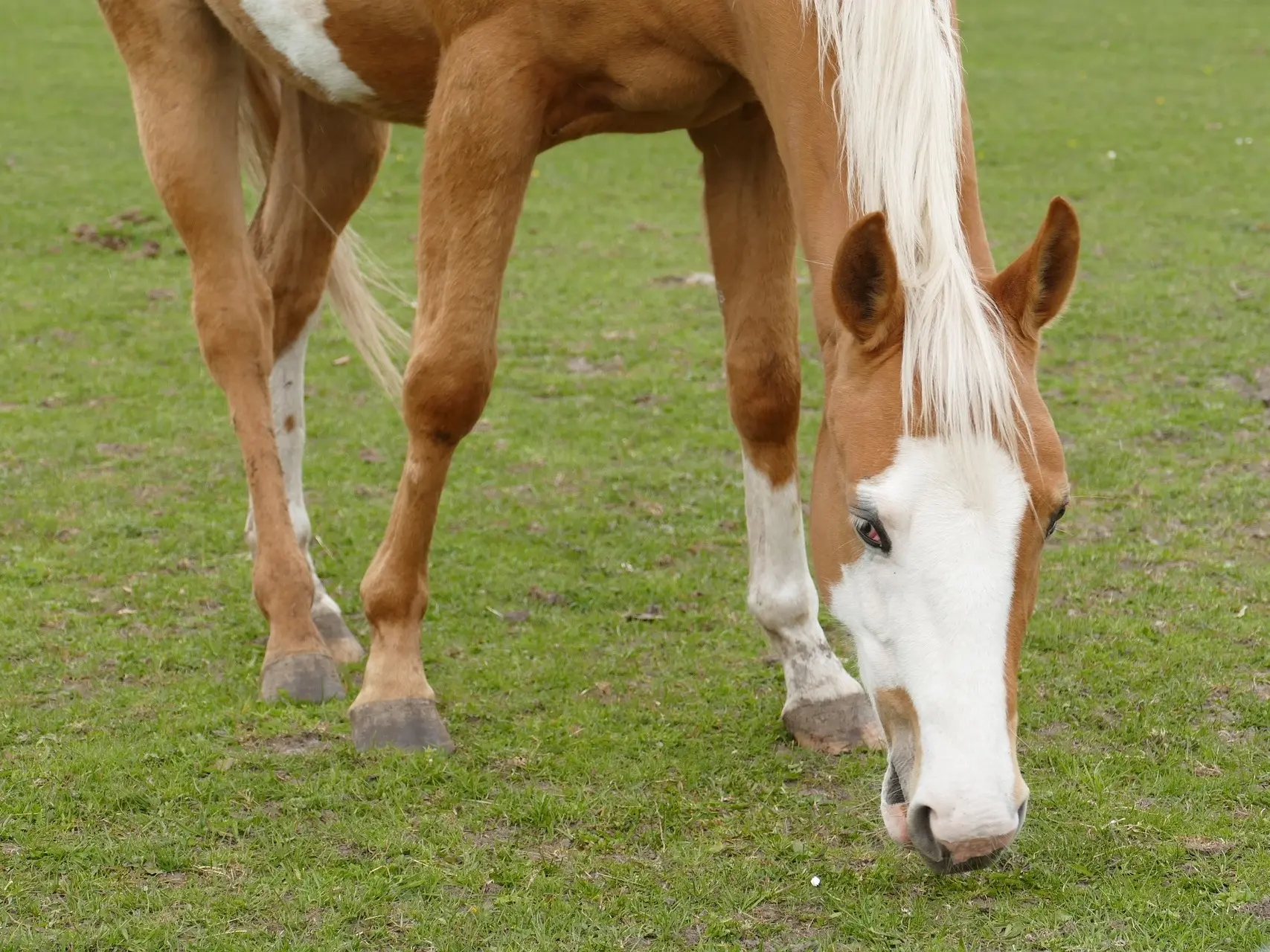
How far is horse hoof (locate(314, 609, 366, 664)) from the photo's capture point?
14.6 ft

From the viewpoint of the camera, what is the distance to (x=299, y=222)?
489 centimetres

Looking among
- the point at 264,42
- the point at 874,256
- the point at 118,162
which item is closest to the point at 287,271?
the point at 264,42

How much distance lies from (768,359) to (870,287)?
3.83ft

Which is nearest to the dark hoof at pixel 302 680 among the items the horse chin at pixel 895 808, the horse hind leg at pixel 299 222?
the horse hind leg at pixel 299 222

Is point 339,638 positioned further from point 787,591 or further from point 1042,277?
point 1042,277

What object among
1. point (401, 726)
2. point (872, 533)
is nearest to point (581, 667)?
point (401, 726)

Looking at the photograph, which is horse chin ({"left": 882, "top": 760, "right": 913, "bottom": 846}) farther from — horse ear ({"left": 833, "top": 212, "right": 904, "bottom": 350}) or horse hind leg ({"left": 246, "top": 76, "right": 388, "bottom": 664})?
horse hind leg ({"left": 246, "top": 76, "right": 388, "bottom": 664})

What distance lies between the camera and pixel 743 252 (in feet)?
12.7

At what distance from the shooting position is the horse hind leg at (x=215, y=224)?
4.38 metres

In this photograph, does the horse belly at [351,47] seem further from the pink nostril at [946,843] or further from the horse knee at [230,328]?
the pink nostril at [946,843]

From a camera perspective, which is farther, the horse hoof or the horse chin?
the horse hoof

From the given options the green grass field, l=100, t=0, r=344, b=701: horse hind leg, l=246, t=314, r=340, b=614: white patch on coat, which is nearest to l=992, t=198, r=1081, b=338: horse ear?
the green grass field

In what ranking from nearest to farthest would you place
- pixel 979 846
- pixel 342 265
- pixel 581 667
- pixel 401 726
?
pixel 979 846 → pixel 401 726 → pixel 581 667 → pixel 342 265

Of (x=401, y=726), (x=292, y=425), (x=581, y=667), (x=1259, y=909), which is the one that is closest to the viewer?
(x=1259, y=909)
